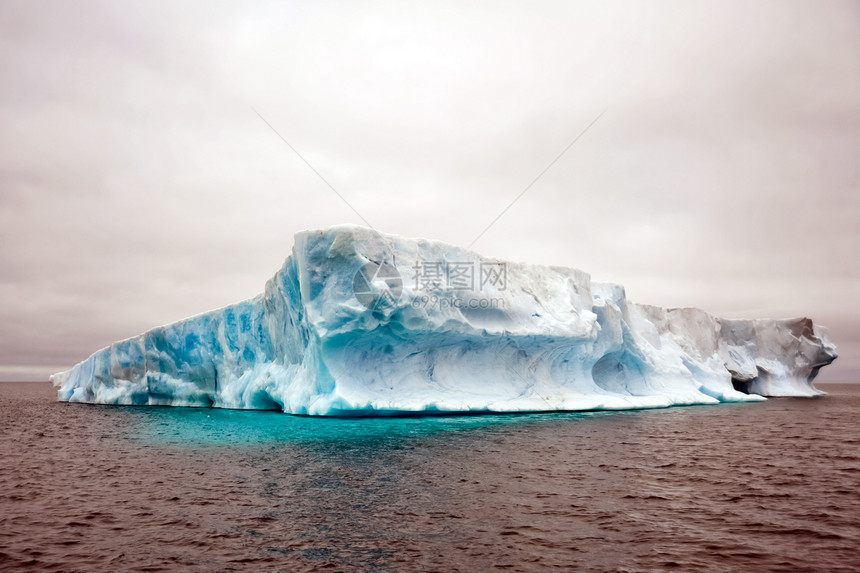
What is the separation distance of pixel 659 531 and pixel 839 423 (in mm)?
14708

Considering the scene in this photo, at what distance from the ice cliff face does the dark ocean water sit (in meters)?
3.58

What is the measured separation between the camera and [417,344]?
16.0 m

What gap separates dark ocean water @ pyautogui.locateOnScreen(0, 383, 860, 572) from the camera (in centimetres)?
466

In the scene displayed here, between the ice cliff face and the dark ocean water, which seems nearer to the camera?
the dark ocean water

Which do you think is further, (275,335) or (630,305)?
(630,305)

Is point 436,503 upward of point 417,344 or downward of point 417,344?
downward

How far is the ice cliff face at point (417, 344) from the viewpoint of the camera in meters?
14.9

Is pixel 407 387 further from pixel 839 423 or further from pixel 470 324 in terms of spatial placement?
pixel 839 423

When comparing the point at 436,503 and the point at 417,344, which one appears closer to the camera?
the point at 436,503

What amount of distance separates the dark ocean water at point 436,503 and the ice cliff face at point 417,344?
358 centimetres

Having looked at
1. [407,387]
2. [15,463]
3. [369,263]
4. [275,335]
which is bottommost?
[15,463]

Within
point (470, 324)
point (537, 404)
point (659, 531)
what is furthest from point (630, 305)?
point (659, 531)

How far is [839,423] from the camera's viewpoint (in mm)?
15805

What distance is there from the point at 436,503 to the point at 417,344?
32.2 feet
